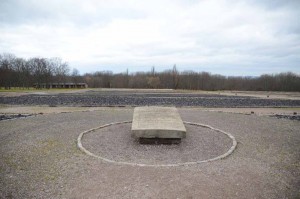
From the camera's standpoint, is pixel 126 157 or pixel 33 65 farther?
pixel 33 65

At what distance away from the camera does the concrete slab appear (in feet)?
34.5

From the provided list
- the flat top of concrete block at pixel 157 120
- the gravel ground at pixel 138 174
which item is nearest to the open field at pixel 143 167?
the gravel ground at pixel 138 174

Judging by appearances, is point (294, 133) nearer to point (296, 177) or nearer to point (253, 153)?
point (253, 153)

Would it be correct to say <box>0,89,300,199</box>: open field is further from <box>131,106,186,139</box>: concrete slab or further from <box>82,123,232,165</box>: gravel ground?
<box>131,106,186,139</box>: concrete slab

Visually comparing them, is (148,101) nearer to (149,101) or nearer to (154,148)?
(149,101)

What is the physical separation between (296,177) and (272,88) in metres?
80.2

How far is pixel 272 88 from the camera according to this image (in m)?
79.6

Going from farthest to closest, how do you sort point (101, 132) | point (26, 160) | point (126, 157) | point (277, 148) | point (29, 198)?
point (101, 132) → point (277, 148) → point (126, 157) → point (26, 160) → point (29, 198)

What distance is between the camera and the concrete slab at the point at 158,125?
10508 millimetres

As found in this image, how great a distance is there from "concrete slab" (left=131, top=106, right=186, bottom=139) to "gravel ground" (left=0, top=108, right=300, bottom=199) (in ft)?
2.48

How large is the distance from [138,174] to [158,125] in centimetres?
369

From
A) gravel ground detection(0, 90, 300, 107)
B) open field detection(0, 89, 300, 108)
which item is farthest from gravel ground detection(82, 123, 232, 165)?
gravel ground detection(0, 90, 300, 107)

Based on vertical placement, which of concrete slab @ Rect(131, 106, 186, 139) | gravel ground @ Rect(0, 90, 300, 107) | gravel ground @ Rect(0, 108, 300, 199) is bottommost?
gravel ground @ Rect(0, 108, 300, 199)

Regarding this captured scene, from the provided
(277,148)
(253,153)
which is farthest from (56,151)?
(277,148)
